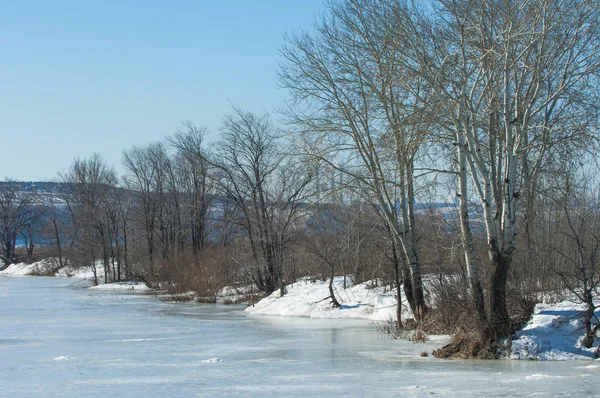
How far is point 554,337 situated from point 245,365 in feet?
18.6

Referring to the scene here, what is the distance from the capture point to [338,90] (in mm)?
18438

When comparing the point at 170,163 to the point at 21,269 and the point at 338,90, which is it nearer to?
the point at 21,269

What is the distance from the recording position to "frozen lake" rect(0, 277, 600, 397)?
401 inches

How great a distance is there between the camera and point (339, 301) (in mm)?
25625

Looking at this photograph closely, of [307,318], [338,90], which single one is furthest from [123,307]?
[338,90]

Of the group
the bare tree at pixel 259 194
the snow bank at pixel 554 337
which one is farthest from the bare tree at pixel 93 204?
the snow bank at pixel 554 337

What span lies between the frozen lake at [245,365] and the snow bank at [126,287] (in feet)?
76.5

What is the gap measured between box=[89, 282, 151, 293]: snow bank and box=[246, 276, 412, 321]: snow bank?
17877 mm

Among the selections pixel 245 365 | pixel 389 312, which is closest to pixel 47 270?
pixel 389 312

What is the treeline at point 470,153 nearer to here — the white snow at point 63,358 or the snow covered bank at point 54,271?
the white snow at point 63,358

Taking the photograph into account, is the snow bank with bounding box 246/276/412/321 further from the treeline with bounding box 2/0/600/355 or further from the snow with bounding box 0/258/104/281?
the snow with bounding box 0/258/104/281

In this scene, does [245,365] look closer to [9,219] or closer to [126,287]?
[126,287]

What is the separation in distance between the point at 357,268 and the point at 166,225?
33.5 metres

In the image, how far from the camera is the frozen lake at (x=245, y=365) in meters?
10.2
